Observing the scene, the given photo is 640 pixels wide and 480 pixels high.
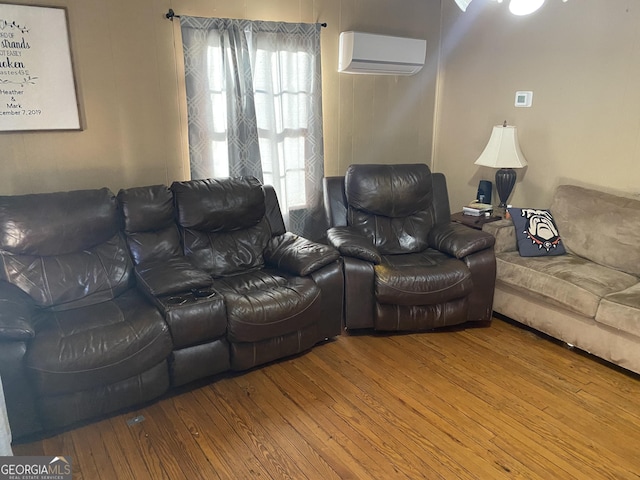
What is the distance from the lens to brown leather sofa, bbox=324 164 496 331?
3.06 meters

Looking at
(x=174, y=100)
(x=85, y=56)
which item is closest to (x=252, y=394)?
(x=174, y=100)

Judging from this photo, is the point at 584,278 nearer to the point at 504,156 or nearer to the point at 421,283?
the point at 421,283

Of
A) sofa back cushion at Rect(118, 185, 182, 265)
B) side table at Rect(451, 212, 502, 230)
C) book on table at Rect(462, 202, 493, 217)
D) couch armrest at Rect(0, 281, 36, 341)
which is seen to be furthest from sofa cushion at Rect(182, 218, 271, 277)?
book on table at Rect(462, 202, 493, 217)

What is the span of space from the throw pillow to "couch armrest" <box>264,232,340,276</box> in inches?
53.1

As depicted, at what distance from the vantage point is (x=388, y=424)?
2334 mm

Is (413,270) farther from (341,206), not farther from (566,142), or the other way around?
(566,142)

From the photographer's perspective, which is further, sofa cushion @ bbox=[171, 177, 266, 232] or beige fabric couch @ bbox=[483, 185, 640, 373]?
sofa cushion @ bbox=[171, 177, 266, 232]

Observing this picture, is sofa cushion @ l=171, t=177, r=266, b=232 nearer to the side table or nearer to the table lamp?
the side table

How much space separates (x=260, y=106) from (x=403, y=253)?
1.50m

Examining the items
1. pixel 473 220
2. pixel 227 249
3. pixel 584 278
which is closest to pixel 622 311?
pixel 584 278

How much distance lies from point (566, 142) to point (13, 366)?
3.65 metres

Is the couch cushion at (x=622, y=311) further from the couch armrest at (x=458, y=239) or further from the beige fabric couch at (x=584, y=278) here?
the couch armrest at (x=458, y=239)

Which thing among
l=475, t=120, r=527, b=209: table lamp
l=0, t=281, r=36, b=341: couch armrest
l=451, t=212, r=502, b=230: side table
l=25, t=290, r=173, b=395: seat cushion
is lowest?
l=25, t=290, r=173, b=395: seat cushion

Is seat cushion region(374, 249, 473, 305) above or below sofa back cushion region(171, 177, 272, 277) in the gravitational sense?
below
